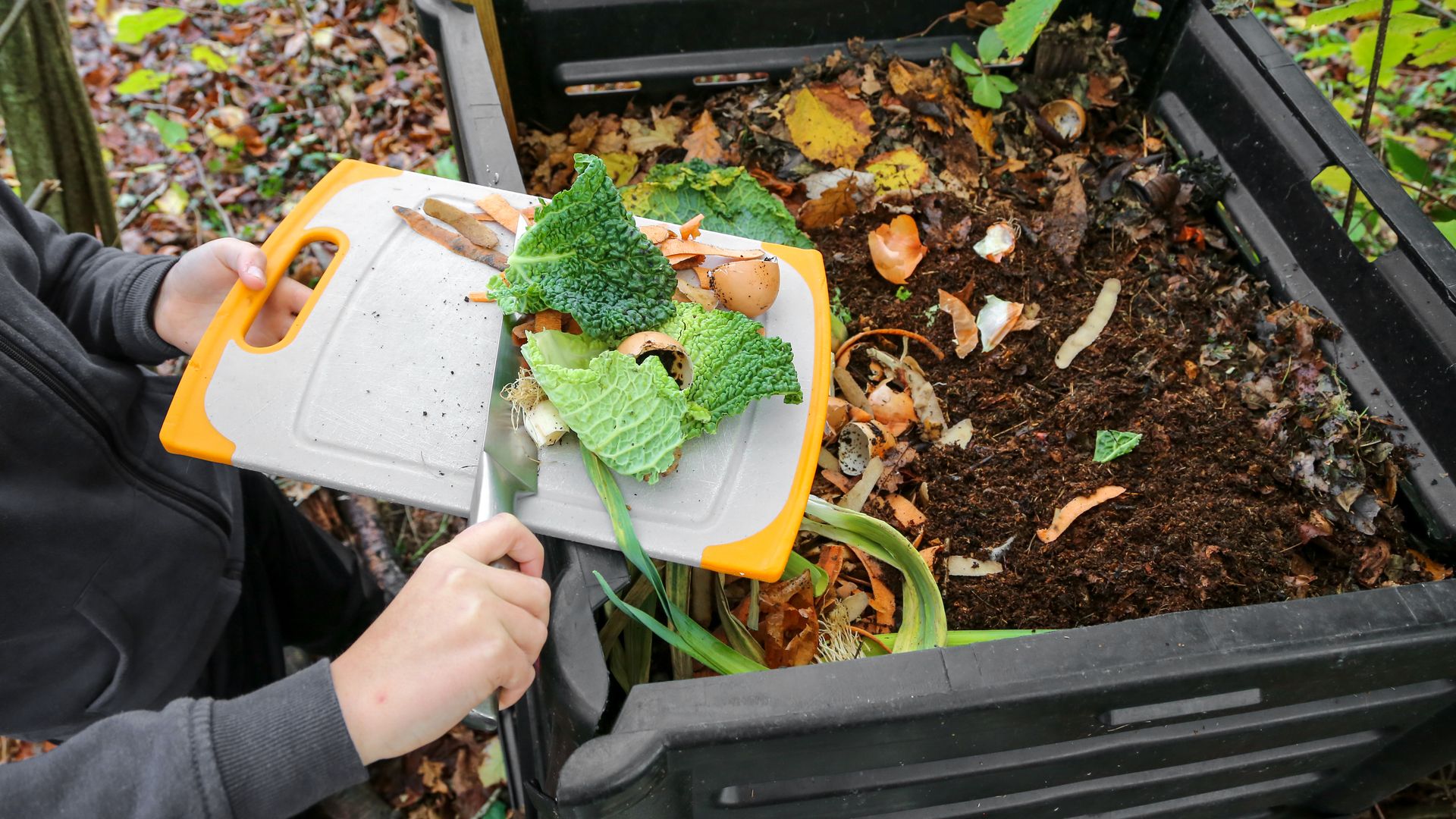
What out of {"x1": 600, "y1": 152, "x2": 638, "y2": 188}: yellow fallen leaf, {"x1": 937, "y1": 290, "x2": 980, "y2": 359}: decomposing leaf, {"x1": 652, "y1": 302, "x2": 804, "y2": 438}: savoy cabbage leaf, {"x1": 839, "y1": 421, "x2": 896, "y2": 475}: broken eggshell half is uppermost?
{"x1": 652, "y1": 302, "x2": 804, "y2": 438}: savoy cabbage leaf

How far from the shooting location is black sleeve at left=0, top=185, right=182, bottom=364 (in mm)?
1350

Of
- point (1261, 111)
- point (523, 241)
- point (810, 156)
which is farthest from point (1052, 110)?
point (523, 241)

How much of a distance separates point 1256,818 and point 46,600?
1902 millimetres

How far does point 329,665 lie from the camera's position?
3.19 ft

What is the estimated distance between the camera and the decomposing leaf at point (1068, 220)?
69.0 inches

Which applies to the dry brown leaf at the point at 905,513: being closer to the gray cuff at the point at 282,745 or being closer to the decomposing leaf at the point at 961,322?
the decomposing leaf at the point at 961,322

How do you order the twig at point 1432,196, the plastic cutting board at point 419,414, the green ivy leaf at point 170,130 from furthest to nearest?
the green ivy leaf at point 170,130
the twig at point 1432,196
the plastic cutting board at point 419,414

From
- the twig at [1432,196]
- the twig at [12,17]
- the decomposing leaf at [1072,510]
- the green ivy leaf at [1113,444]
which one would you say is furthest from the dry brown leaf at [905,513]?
the twig at [12,17]

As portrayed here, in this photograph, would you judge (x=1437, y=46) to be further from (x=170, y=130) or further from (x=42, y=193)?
(x=170, y=130)

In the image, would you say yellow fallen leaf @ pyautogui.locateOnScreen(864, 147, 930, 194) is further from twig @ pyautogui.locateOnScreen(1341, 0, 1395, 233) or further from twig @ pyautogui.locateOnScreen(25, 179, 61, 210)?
twig @ pyautogui.locateOnScreen(25, 179, 61, 210)

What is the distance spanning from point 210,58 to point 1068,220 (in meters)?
2.92

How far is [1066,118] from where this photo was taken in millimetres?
1961

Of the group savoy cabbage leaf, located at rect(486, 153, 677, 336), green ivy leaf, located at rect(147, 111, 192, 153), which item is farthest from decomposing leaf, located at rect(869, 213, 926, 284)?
green ivy leaf, located at rect(147, 111, 192, 153)

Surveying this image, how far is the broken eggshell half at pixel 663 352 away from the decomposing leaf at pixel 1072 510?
711 millimetres
